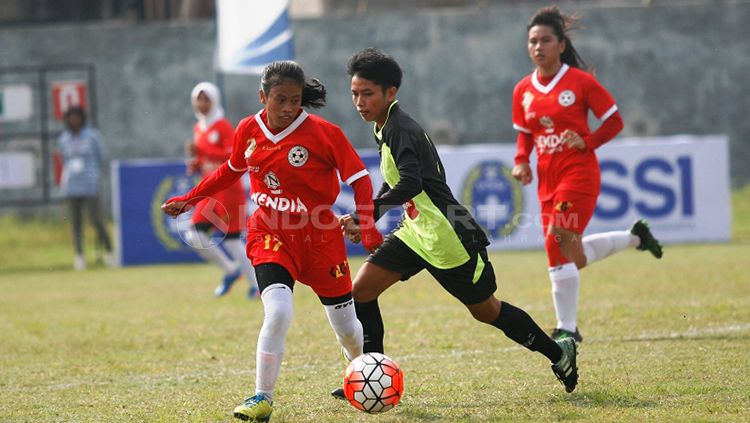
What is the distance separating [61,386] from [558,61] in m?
3.64

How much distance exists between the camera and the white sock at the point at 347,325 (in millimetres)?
5527

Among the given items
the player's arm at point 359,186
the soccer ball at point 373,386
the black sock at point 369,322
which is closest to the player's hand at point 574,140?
the black sock at point 369,322

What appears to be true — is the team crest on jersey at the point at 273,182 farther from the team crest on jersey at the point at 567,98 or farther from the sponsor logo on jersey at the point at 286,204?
the team crest on jersey at the point at 567,98

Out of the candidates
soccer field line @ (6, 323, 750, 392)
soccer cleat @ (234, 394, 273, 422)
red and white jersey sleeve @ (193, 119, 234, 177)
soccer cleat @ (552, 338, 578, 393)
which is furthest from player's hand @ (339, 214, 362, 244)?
red and white jersey sleeve @ (193, 119, 234, 177)

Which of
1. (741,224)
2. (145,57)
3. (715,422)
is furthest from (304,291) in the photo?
(145,57)

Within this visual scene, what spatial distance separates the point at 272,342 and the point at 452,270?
912 millimetres

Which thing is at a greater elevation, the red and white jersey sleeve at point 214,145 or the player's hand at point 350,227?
the red and white jersey sleeve at point 214,145

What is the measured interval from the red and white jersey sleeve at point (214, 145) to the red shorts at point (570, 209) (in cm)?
461

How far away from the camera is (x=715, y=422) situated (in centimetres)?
475

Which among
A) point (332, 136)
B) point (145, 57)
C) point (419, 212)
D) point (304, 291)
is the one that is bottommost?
point (304, 291)

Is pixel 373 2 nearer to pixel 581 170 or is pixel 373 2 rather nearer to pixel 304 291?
pixel 304 291

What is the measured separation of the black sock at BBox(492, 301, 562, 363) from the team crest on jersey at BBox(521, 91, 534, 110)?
229cm

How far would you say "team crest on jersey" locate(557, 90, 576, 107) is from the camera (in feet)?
24.5

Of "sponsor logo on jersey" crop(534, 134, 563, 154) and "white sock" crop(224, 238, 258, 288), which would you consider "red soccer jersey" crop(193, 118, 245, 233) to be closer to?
"white sock" crop(224, 238, 258, 288)
